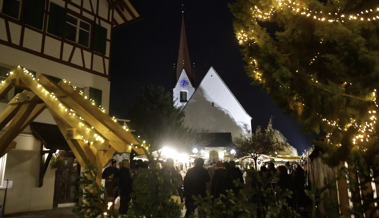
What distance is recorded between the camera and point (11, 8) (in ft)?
35.3

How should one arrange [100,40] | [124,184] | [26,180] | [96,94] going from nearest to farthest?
1. [124,184]
2. [26,180]
3. [96,94]
4. [100,40]

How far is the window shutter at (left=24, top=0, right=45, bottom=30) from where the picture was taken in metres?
11.0

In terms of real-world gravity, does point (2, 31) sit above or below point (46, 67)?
above

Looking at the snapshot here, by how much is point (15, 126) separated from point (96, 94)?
6974 mm

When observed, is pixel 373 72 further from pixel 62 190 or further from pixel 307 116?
pixel 62 190

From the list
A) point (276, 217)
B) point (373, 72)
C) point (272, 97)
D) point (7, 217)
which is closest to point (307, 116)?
point (272, 97)

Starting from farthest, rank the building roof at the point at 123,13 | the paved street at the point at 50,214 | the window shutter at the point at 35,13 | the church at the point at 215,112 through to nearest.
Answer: the church at the point at 215,112
the building roof at the point at 123,13
the window shutter at the point at 35,13
the paved street at the point at 50,214

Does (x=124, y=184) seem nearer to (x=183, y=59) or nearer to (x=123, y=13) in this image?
Result: (x=123, y=13)

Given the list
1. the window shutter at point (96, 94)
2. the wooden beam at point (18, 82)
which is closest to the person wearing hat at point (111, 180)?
the wooden beam at point (18, 82)

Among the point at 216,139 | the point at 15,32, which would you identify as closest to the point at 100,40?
the point at 15,32

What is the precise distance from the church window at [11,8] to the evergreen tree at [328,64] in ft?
32.3

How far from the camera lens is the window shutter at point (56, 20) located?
11786 mm

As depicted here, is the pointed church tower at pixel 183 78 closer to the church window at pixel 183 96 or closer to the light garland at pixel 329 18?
the church window at pixel 183 96

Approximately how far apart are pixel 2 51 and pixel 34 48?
1.24 m
